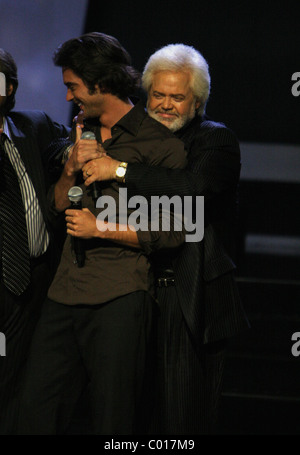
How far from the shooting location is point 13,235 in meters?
2.29

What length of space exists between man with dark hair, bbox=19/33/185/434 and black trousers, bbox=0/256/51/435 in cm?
21

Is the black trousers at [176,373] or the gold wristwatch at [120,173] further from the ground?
the gold wristwatch at [120,173]

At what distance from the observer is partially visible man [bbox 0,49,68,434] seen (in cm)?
229

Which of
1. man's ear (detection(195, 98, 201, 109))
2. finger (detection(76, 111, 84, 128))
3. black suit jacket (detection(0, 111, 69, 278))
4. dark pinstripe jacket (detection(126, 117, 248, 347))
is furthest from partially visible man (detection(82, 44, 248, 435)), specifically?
black suit jacket (detection(0, 111, 69, 278))

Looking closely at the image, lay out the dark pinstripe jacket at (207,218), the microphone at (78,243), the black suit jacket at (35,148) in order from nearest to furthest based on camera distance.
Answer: the microphone at (78,243)
the dark pinstripe jacket at (207,218)
the black suit jacket at (35,148)

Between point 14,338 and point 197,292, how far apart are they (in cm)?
66

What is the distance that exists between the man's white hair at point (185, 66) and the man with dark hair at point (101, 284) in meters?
0.25

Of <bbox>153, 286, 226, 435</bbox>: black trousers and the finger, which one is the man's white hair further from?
<bbox>153, 286, 226, 435</bbox>: black trousers

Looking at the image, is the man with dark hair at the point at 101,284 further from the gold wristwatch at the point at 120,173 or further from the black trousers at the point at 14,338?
the black trousers at the point at 14,338

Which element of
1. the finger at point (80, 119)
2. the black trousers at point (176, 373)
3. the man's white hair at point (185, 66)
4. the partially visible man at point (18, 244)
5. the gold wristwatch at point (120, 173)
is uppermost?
the man's white hair at point (185, 66)

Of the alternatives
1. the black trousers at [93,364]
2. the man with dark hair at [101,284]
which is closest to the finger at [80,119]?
the man with dark hair at [101,284]

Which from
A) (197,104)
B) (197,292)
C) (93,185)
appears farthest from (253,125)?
(93,185)

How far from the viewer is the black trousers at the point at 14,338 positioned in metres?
2.32
